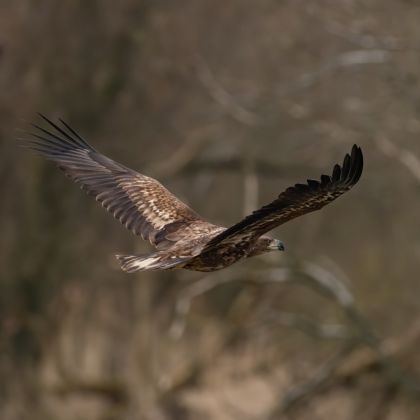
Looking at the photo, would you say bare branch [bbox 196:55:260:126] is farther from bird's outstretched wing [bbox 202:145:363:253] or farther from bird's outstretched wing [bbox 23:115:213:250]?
bird's outstretched wing [bbox 202:145:363:253]

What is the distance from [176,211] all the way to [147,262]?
108 cm

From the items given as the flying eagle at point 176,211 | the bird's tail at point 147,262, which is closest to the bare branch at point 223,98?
the flying eagle at point 176,211

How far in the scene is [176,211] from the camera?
9367 millimetres

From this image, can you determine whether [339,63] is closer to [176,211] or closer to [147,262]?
[176,211]

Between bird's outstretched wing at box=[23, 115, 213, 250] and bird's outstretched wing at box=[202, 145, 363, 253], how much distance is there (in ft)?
3.54

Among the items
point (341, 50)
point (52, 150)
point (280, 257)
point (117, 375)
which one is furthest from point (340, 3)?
point (52, 150)

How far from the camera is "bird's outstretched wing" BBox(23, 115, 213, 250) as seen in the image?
9234mm

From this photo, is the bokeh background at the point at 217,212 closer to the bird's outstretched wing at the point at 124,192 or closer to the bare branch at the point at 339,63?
the bare branch at the point at 339,63

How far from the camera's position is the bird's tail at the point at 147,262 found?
8.19 metres

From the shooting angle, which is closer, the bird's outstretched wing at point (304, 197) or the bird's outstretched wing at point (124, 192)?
the bird's outstretched wing at point (304, 197)

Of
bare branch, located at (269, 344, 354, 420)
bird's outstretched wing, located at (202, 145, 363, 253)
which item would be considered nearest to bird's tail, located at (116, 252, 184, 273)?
bird's outstretched wing, located at (202, 145, 363, 253)

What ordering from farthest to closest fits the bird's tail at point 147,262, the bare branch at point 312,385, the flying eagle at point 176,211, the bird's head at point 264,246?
1. the bare branch at point 312,385
2. the bird's head at point 264,246
3. the bird's tail at point 147,262
4. the flying eagle at point 176,211

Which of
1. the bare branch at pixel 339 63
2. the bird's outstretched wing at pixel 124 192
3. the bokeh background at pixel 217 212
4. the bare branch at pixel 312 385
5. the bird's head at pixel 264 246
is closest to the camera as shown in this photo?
the bird's head at pixel 264 246

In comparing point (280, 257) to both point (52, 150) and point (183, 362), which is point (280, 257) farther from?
point (52, 150)
